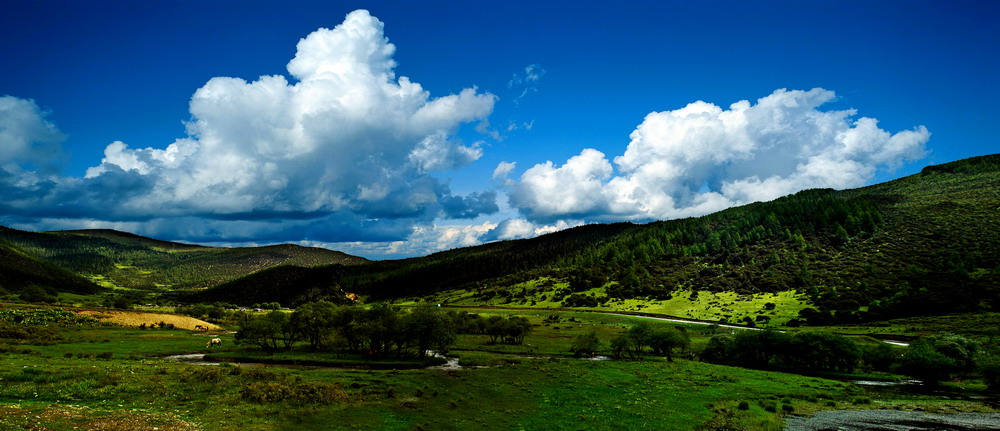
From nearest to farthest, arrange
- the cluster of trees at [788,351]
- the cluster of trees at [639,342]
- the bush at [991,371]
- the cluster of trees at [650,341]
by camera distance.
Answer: the bush at [991,371] < the cluster of trees at [788,351] < the cluster of trees at [650,341] < the cluster of trees at [639,342]

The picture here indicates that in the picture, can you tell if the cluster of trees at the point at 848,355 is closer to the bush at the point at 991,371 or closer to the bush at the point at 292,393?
the bush at the point at 991,371

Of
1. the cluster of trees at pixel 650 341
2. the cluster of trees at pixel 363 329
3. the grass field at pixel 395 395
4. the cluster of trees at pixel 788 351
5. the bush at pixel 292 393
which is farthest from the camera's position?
the cluster of trees at pixel 650 341

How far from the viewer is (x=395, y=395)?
5362 cm

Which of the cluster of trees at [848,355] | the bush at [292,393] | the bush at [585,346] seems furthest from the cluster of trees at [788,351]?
the bush at [292,393]

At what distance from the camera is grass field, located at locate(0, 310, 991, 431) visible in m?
40.0

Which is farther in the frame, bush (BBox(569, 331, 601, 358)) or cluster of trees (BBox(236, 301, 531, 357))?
bush (BBox(569, 331, 601, 358))

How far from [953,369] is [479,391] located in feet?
284

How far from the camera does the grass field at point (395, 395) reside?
40.0 meters

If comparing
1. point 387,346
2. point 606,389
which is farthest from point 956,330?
point 387,346

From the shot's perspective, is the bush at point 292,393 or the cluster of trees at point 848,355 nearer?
the bush at point 292,393

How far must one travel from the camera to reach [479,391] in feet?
194

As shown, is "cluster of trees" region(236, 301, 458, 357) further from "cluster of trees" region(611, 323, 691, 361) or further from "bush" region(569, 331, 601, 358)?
"cluster of trees" region(611, 323, 691, 361)

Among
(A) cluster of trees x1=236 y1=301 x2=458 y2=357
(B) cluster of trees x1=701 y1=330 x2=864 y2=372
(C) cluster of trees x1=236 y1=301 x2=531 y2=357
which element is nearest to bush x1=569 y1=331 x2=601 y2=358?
(B) cluster of trees x1=701 y1=330 x2=864 y2=372

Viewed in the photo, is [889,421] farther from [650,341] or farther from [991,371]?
[650,341]
